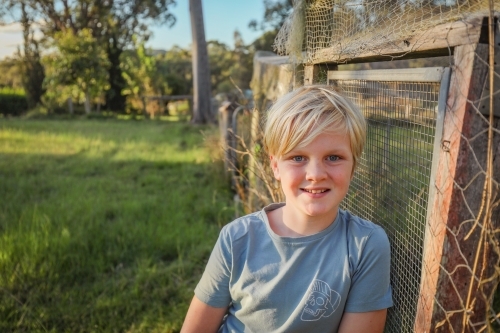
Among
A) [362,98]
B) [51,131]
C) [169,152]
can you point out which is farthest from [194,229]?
[51,131]

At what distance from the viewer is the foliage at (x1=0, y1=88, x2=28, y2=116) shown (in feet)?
76.0

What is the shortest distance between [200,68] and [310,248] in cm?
1543

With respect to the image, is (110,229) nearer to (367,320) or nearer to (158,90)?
(367,320)

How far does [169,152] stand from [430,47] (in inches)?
325

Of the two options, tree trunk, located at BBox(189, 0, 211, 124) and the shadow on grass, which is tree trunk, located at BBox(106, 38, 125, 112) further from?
the shadow on grass

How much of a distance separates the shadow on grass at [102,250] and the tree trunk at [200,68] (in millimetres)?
10123

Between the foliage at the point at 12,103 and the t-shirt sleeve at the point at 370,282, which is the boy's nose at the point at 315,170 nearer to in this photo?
the t-shirt sleeve at the point at 370,282

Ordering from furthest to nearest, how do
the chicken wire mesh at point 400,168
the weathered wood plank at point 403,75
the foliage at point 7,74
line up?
the foliage at point 7,74
the chicken wire mesh at point 400,168
the weathered wood plank at point 403,75

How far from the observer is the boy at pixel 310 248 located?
59.1 inches

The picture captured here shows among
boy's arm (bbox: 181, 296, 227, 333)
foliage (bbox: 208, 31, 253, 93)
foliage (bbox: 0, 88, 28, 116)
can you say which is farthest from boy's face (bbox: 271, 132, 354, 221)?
foliage (bbox: 0, 88, 28, 116)

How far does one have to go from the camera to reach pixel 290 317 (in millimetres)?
1551

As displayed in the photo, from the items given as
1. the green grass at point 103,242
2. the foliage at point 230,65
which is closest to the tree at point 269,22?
the foliage at point 230,65

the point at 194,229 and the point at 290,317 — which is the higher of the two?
the point at 290,317

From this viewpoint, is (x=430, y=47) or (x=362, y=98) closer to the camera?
(x=430, y=47)
